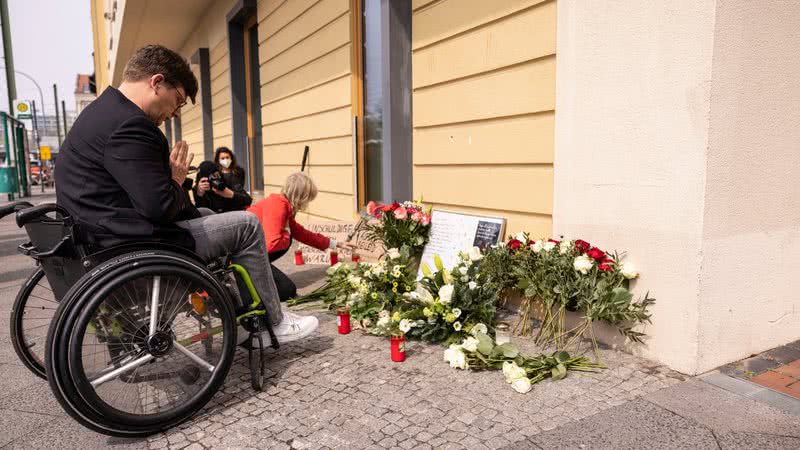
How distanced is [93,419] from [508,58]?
9.69ft

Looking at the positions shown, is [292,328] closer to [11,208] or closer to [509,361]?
[509,361]

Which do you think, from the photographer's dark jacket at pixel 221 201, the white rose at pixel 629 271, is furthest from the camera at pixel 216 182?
the white rose at pixel 629 271

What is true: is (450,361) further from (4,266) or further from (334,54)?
(4,266)

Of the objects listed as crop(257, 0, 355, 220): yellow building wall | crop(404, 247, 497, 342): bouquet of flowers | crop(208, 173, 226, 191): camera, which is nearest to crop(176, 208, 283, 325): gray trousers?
crop(404, 247, 497, 342): bouquet of flowers

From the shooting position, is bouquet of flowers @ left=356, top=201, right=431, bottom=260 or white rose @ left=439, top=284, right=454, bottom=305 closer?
white rose @ left=439, top=284, right=454, bottom=305

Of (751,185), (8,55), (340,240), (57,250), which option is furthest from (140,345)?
(8,55)

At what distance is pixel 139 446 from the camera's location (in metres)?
2.15

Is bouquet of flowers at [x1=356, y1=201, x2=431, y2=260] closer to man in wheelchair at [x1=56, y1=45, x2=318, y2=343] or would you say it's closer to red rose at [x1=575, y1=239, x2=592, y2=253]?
red rose at [x1=575, y1=239, x2=592, y2=253]

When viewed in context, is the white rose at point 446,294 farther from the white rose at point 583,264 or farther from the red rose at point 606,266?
the red rose at point 606,266

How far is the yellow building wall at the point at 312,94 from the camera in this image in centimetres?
577

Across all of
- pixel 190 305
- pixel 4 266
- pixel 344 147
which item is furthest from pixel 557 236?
pixel 4 266

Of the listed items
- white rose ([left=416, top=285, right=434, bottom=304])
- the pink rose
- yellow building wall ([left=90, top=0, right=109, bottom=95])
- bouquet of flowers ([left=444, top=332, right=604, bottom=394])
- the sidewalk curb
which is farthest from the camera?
yellow building wall ([left=90, top=0, right=109, bottom=95])

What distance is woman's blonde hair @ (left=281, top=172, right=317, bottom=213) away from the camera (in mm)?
4027

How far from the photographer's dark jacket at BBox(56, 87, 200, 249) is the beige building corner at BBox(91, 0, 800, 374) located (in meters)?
2.12
